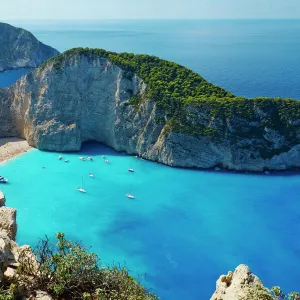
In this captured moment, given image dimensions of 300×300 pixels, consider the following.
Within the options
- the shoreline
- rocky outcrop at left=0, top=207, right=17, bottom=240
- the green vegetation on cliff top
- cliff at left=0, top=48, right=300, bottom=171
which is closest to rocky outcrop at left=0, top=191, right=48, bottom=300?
rocky outcrop at left=0, top=207, right=17, bottom=240

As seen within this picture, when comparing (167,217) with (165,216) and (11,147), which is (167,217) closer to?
(165,216)

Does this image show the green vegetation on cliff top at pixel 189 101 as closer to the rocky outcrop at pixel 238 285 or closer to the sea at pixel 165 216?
the sea at pixel 165 216

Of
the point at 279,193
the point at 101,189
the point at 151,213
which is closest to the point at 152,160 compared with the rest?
the point at 101,189

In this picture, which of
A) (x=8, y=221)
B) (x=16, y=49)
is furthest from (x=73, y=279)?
(x=16, y=49)

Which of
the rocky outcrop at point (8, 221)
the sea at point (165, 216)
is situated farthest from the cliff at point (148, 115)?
the rocky outcrop at point (8, 221)

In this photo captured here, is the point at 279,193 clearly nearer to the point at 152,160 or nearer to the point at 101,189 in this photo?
the point at 152,160
